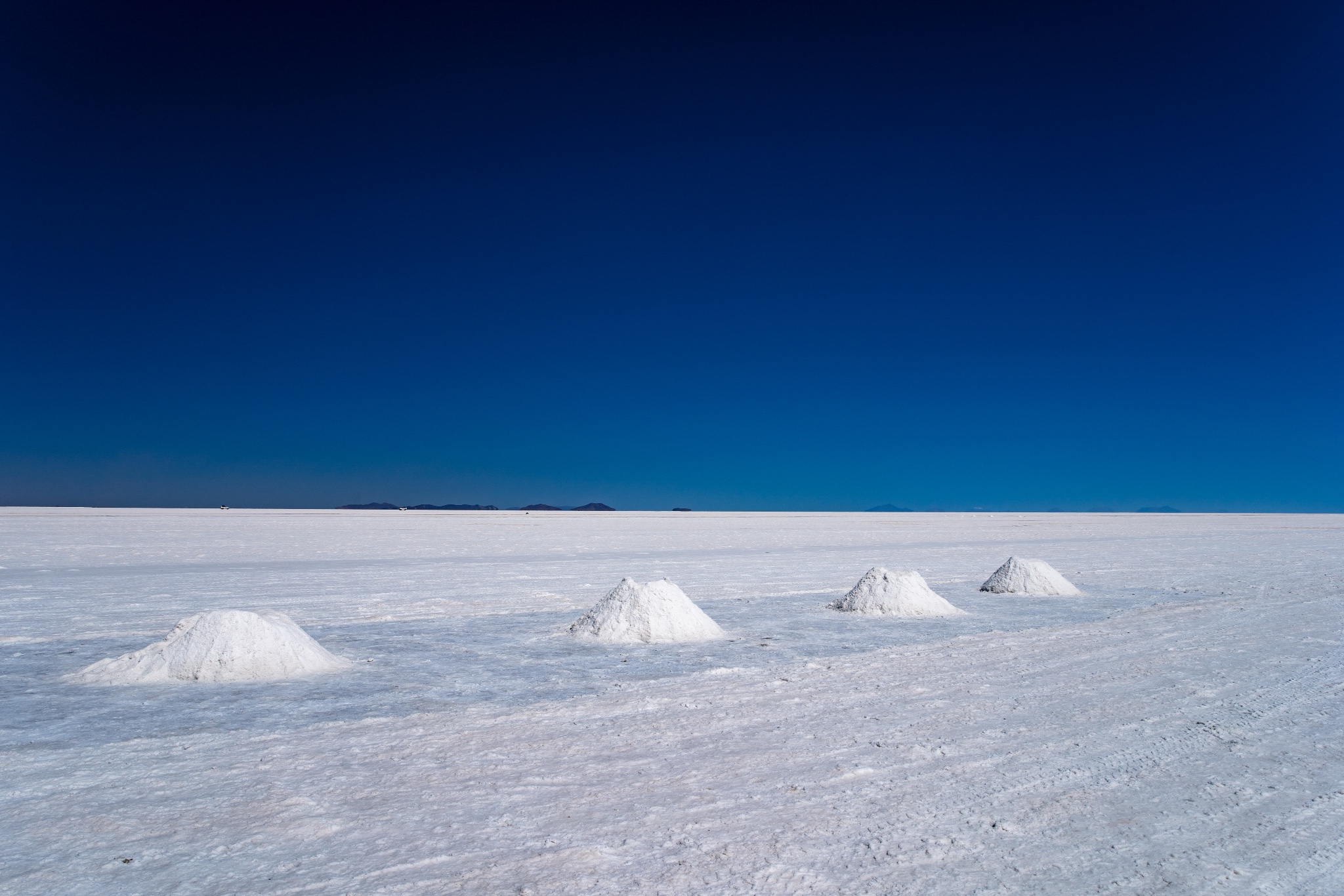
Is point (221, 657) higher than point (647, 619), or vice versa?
point (647, 619)

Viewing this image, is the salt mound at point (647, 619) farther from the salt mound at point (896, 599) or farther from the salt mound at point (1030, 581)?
the salt mound at point (1030, 581)

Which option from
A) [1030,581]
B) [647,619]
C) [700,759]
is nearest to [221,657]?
[647,619]

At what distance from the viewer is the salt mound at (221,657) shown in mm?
6121

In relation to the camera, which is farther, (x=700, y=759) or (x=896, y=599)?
(x=896, y=599)

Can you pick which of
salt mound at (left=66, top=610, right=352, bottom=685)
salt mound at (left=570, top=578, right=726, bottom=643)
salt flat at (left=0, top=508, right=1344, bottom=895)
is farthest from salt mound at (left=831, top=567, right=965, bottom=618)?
salt mound at (left=66, top=610, right=352, bottom=685)

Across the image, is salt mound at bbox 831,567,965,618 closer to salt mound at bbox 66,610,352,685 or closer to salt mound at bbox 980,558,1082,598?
salt mound at bbox 980,558,1082,598

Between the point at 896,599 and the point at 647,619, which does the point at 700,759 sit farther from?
the point at 896,599

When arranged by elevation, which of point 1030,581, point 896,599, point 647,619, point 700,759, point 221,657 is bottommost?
point 700,759

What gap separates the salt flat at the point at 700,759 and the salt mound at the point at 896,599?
13.9 inches

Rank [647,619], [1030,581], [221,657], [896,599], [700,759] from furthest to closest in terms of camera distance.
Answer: [1030,581]
[896,599]
[647,619]
[221,657]
[700,759]

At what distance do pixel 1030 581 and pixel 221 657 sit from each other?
9791 mm

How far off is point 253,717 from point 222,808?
64.7 inches

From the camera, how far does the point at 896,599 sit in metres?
9.62

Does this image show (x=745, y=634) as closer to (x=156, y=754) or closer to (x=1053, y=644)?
(x=1053, y=644)
